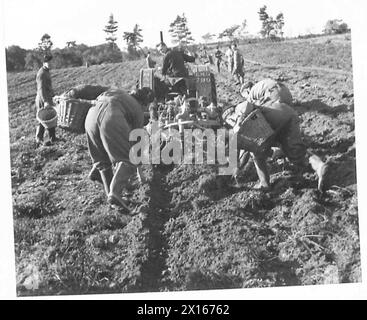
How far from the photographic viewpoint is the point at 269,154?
495 inches

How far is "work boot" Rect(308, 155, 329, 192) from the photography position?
39.5ft

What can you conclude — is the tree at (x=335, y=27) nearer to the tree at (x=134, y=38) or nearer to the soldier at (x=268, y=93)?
the soldier at (x=268, y=93)

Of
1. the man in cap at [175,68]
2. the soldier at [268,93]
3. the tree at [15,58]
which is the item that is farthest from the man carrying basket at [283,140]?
the tree at [15,58]

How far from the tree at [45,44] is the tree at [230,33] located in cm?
285

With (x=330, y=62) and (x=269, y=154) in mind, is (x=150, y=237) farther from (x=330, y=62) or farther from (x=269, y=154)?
(x=330, y=62)

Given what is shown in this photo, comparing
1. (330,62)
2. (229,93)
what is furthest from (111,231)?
(330,62)

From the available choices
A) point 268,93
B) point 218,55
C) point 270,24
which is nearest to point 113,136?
point 268,93

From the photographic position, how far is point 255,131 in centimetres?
1223

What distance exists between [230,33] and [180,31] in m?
0.87

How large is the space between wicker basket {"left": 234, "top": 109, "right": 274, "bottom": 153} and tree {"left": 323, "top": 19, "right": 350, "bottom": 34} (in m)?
2.34

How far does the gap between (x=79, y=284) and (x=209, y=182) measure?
8.35 feet
